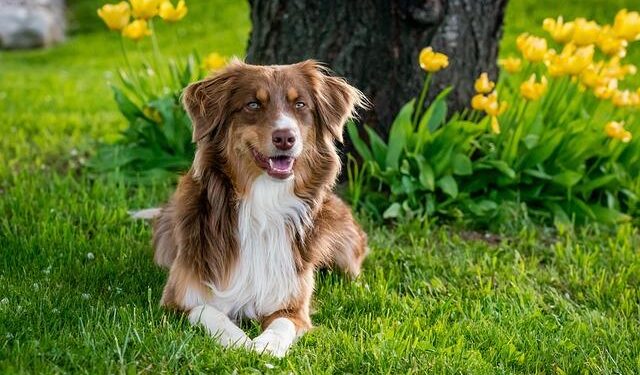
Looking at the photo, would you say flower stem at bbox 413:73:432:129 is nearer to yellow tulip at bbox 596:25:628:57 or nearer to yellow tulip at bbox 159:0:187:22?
yellow tulip at bbox 596:25:628:57

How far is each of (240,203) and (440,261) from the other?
1600 millimetres

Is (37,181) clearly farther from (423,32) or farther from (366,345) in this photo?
(366,345)

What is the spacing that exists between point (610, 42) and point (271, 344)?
11.7 ft

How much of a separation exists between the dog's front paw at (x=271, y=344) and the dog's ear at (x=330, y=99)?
1.06 metres

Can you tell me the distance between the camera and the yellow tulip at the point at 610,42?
6.08 metres

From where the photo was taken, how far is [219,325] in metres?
4.04

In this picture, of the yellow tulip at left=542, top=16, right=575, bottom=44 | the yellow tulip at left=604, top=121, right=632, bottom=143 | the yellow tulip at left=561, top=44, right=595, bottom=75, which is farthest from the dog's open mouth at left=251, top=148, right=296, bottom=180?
the yellow tulip at left=604, top=121, right=632, bottom=143

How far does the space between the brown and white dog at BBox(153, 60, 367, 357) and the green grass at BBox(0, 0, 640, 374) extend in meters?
0.18

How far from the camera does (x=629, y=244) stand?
19.0 ft

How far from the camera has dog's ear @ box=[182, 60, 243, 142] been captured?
421cm

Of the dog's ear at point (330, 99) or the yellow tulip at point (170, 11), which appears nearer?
the dog's ear at point (330, 99)

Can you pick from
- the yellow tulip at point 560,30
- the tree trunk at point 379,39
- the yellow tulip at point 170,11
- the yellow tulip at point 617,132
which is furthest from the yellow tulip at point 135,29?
the yellow tulip at point 617,132

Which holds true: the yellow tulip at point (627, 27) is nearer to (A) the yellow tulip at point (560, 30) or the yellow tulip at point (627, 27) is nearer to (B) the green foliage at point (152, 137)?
(A) the yellow tulip at point (560, 30)

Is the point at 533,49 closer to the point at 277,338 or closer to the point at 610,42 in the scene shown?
the point at 610,42
